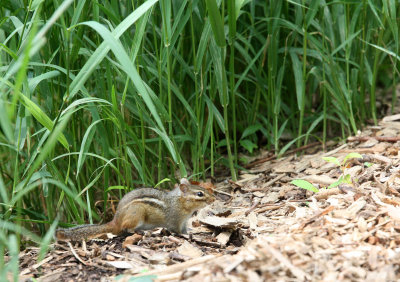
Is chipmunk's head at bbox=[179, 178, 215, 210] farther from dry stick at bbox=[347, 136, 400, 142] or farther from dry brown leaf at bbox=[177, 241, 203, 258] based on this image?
dry stick at bbox=[347, 136, 400, 142]

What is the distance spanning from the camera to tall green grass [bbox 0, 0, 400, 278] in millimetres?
3676

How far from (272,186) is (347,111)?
1.00m

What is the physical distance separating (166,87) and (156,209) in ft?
3.27

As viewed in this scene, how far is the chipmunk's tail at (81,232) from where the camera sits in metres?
3.50

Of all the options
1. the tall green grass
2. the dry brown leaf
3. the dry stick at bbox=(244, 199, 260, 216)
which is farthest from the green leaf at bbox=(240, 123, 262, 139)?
the dry brown leaf

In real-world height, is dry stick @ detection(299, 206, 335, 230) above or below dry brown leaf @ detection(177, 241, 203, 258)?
above

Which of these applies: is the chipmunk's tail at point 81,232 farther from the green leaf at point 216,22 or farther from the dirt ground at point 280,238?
the green leaf at point 216,22

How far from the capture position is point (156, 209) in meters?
3.93

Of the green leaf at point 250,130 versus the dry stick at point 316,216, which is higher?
the green leaf at point 250,130

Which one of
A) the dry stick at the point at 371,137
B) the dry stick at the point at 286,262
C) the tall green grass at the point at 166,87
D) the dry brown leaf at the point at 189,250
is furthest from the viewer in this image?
the dry stick at the point at 371,137

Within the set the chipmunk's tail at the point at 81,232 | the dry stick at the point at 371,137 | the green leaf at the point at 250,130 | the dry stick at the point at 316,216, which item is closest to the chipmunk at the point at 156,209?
the chipmunk's tail at the point at 81,232

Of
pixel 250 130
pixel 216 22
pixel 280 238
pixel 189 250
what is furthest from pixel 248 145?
pixel 280 238

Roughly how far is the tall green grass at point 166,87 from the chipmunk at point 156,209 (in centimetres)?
18

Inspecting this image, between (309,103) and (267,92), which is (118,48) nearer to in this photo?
(267,92)
